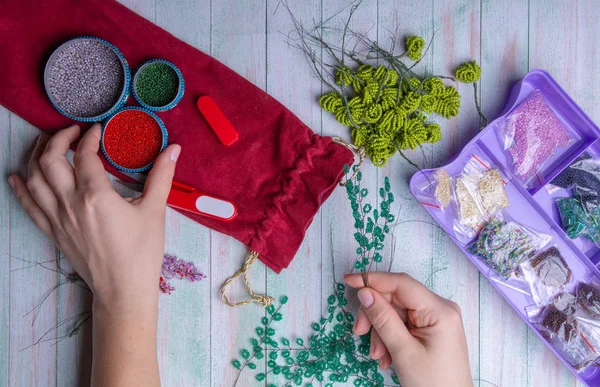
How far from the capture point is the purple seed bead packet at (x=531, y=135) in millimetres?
1194

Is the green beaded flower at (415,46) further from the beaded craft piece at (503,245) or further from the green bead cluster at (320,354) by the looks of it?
the green bead cluster at (320,354)

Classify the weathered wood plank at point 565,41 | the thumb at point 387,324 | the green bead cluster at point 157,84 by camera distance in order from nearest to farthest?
the thumb at point 387,324 → the green bead cluster at point 157,84 → the weathered wood plank at point 565,41

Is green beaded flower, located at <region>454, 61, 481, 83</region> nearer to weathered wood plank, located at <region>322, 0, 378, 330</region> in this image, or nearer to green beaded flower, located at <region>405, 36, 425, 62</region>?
green beaded flower, located at <region>405, 36, 425, 62</region>

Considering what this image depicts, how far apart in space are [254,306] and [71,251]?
0.44 meters

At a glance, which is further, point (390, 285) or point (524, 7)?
point (524, 7)

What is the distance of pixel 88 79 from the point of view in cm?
113

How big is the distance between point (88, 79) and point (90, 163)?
0.20 m

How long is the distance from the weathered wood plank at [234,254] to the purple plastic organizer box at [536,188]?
46 centimetres

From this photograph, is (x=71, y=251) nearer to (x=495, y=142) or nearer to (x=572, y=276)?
(x=495, y=142)

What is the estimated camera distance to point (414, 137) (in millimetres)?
1189

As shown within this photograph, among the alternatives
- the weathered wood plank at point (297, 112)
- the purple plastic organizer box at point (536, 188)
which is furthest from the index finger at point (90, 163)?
the purple plastic organizer box at point (536, 188)

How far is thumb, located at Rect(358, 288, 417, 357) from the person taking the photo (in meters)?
1.06

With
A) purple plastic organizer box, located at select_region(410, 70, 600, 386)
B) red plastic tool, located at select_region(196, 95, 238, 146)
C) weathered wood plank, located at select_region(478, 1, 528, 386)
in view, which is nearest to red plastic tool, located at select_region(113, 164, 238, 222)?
red plastic tool, located at select_region(196, 95, 238, 146)

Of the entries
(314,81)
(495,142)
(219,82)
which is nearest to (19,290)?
(219,82)
